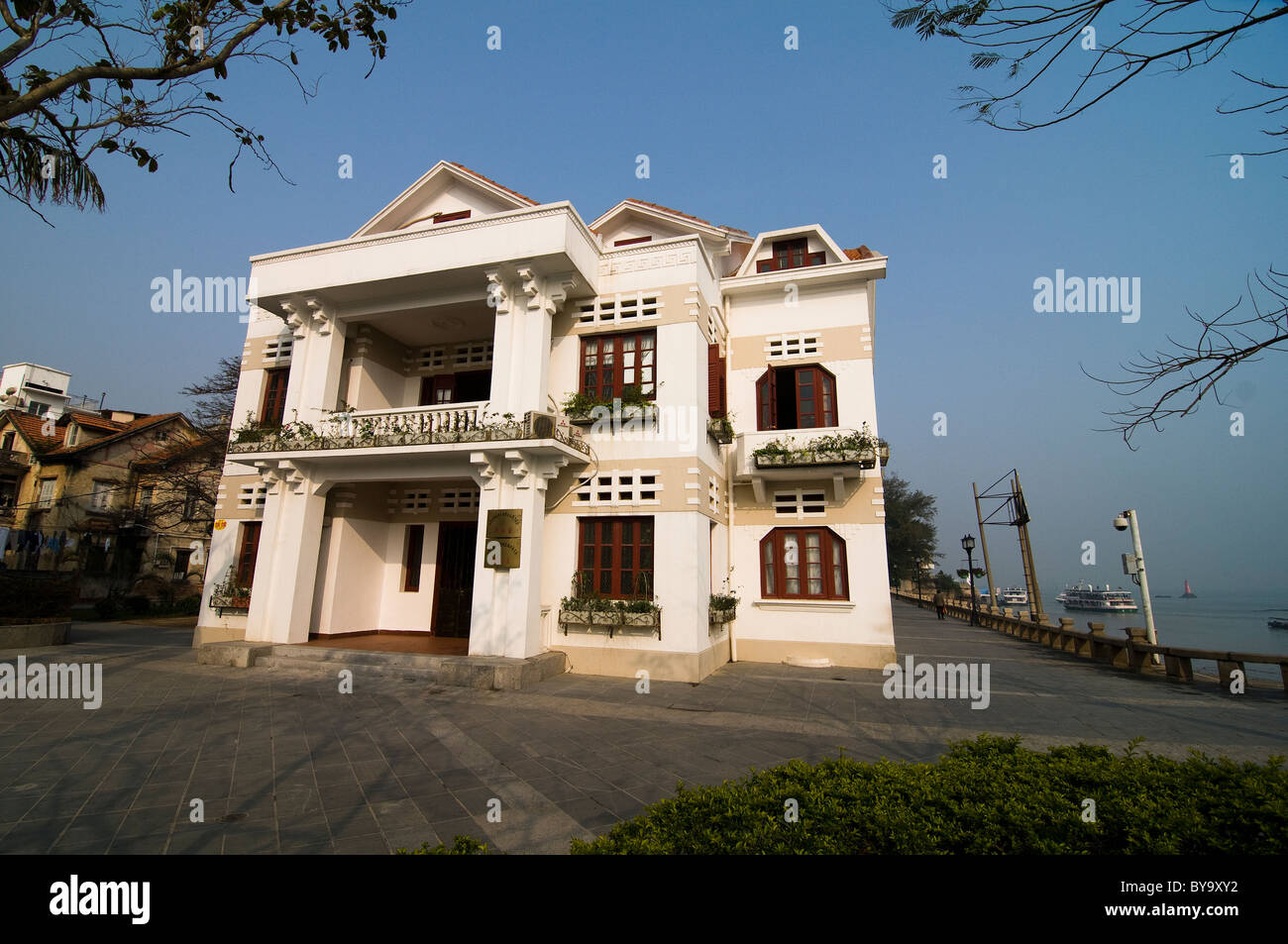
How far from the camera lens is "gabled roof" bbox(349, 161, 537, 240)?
43.9 ft

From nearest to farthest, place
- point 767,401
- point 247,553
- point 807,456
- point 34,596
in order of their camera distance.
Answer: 1. point 807,456
2. point 34,596
3. point 247,553
4. point 767,401

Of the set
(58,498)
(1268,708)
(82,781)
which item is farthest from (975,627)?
(58,498)

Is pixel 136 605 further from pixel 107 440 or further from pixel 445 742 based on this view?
pixel 445 742

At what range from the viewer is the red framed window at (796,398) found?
13.7 meters

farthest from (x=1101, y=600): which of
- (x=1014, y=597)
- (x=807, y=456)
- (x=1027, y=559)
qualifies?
(x=807, y=456)

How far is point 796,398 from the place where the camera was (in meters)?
14.1

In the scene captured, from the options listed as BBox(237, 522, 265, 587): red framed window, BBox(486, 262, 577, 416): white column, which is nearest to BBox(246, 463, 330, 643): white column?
BBox(237, 522, 265, 587): red framed window

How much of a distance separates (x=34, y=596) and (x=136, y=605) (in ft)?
33.5

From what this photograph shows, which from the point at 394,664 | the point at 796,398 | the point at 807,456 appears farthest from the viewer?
the point at 796,398

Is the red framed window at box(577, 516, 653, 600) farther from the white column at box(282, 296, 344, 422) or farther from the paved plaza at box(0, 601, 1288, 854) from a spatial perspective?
the white column at box(282, 296, 344, 422)

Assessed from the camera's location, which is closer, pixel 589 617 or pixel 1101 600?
pixel 589 617

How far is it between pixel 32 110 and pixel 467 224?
323 inches

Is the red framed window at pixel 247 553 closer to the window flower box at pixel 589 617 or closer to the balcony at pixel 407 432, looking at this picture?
the balcony at pixel 407 432

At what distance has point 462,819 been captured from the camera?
15.1 ft
